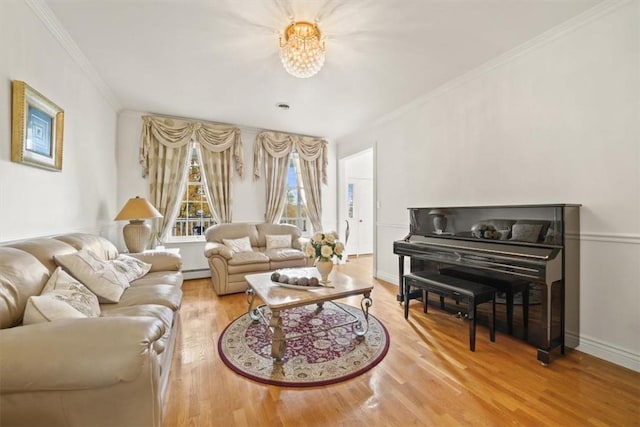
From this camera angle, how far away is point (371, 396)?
5.43 feet

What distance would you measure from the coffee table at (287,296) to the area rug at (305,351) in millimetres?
78

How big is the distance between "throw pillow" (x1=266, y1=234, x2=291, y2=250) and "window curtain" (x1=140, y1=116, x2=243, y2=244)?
85 cm

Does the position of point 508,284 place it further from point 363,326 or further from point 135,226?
point 135,226

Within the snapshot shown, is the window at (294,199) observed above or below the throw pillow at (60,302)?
above

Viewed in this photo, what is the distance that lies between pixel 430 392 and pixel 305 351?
94 cm

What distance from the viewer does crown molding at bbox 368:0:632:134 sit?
2.00 meters

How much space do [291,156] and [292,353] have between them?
12.6 ft

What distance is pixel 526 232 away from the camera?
227 centimetres

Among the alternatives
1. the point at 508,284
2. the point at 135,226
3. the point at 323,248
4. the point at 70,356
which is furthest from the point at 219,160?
the point at 508,284

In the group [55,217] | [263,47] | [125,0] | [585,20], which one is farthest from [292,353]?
[585,20]

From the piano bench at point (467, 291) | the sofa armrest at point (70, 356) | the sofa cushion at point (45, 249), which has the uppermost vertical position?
the sofa cushion at point (45, 249)

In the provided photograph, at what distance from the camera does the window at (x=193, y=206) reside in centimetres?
456

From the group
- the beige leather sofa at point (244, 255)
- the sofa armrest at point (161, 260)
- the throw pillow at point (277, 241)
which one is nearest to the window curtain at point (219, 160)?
the beige leather sofa at point (244, 255)

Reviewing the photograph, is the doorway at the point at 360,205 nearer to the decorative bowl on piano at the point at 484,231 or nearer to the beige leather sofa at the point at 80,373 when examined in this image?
the decorative bowl on piano at the point at 484,231
